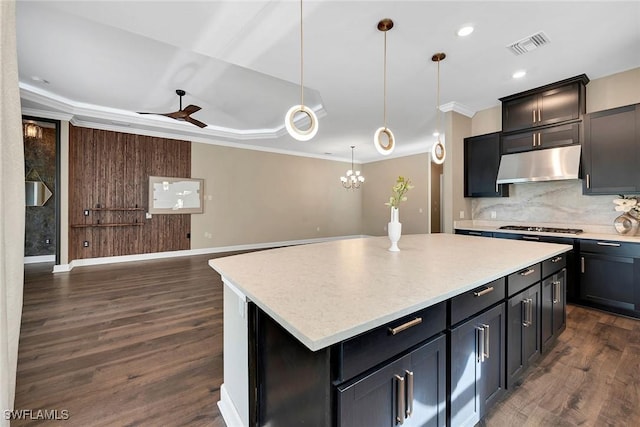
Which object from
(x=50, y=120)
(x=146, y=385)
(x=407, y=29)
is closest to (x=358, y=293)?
(x=146, y=385)

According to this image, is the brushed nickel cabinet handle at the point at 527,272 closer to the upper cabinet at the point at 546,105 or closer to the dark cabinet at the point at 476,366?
the dark cabinet at the point at 476,366

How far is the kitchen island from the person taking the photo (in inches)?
33.8

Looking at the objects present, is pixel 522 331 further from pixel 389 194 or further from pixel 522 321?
pixel 389 194

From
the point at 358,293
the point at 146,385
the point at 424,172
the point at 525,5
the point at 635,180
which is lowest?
the point at 146,385

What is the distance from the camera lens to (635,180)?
9.37ft

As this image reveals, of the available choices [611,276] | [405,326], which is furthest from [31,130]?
[611,276]

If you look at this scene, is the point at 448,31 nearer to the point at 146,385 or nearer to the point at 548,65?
the point at 548,65

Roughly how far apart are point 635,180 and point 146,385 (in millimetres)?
4976

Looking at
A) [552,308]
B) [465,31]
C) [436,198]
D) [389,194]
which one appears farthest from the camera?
[389,194]

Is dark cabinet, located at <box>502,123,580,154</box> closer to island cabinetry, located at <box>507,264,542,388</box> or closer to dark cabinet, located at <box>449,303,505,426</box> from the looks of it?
island cabinetry, located at <box>507,264,542,388</box>

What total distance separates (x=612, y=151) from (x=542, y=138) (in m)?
0.69

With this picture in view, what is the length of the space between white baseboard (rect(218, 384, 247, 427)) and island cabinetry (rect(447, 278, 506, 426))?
1.09 meters

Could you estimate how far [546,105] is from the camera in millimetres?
3453

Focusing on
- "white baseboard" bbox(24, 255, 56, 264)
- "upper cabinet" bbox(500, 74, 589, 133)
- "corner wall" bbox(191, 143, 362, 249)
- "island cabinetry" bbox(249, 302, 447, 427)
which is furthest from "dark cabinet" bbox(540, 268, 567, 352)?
"white baseboard" bbox(24, 255, 56, 264)
